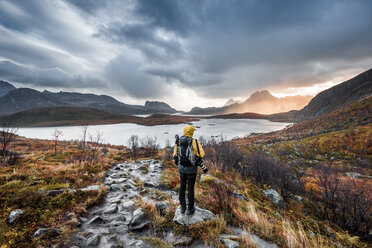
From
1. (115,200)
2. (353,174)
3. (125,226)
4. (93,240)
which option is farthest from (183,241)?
(353,174)

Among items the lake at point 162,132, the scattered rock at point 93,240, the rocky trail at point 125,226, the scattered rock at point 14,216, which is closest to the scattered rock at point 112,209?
the rocky trail at point 125,226

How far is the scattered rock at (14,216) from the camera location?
322 cm

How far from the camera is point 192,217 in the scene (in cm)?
385

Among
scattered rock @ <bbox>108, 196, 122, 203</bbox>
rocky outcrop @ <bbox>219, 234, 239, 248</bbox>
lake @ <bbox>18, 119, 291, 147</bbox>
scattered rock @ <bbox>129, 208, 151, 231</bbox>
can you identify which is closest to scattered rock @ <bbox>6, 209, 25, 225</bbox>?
scattered rock @ <bbox>108, 196, 122, 203</bbox>

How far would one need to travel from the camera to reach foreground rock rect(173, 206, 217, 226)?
3.72m

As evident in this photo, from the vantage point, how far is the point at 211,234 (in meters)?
3.23

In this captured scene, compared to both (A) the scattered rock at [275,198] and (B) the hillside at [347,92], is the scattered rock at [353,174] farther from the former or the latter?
(B) the hillside at [347,92]

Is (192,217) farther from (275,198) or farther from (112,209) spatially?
(275,198)

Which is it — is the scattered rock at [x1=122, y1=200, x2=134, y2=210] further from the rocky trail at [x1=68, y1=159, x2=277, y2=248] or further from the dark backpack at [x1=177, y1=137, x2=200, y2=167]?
the dark backpack at [x1=177, y1=137, x2=200, y2=167]

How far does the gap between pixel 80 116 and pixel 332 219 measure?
16679 cm

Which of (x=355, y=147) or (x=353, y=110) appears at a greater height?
(x=353, y=110)

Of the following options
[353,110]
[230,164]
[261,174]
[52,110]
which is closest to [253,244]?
[261,174]

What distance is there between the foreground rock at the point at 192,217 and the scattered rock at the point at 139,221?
2.69 ft

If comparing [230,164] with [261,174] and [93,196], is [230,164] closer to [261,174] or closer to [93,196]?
[261,174]
